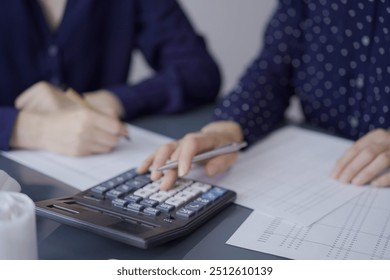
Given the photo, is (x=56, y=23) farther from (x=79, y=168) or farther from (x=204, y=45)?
(x=79, y=168)

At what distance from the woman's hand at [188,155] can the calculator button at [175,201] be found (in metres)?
0.04

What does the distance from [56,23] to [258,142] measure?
537mm

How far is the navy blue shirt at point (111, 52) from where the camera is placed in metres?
1.12

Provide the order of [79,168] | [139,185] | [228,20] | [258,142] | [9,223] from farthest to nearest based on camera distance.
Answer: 1. [228,20]
2. [258,142]
3. [79,168]
4. [139,185]
5. [9,223]

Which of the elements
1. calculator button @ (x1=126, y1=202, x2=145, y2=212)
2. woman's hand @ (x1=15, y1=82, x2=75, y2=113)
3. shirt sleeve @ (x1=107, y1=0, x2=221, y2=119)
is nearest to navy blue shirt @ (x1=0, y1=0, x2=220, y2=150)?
shirt sleeve @ (x1=107, y1=0, x2=221, y2=119)

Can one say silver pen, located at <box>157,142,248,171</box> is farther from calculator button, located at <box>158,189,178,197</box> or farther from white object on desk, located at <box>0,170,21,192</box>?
white object on desk, located at <box>0,170,21,192</box>

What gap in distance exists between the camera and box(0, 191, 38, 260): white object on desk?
48 cm

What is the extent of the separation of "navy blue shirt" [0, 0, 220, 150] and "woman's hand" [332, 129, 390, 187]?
42cm

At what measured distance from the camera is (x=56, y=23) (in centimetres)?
117

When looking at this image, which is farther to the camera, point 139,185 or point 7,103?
point 7,103

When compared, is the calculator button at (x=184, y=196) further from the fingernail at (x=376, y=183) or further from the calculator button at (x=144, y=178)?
the fingernail at (x=376, y=183)

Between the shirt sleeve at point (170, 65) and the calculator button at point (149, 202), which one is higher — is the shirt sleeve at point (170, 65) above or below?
above

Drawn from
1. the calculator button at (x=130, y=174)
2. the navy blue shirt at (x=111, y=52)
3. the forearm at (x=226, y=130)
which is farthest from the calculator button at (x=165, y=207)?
the navy blue shirt at (x=111, y=52)
